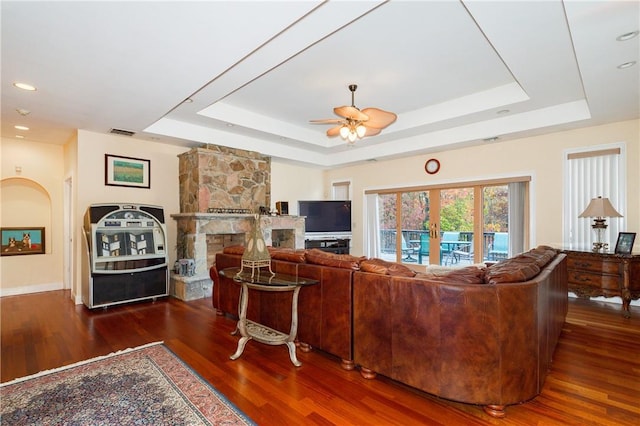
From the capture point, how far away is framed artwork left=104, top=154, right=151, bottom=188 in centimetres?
493

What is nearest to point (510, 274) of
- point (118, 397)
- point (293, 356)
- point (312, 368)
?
point (312, 368)

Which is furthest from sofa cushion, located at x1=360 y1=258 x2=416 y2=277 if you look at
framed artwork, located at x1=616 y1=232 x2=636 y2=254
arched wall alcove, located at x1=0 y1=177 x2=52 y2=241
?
arched wall alcove, located at x1=0 y1=177 x2=52 y2=241

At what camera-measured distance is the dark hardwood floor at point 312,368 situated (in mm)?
1991

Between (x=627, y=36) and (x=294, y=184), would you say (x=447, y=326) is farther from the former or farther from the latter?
(x=294, y=184)

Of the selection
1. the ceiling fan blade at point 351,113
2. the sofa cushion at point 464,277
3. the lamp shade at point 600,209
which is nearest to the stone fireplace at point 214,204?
the ceiling fan blade at point 351,113

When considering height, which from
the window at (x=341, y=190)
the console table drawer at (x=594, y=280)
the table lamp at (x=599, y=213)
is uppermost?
the window at (x=341, y=190)

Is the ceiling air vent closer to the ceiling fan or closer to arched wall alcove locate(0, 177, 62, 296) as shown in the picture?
arched wall alcove locate(0, 177, 62, 296)

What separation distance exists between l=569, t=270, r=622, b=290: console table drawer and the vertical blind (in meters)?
0.63

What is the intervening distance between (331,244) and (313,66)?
14.7 ft

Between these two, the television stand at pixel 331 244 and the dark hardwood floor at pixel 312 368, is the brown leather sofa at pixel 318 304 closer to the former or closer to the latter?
the dark hardwood floor at pixel 312 368

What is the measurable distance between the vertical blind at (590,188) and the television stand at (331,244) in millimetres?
4216

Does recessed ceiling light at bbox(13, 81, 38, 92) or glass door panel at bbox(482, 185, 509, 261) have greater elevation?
recessed ceiling light at bbox(13, 81, 38, 92)

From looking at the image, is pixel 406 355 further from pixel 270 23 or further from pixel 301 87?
pixel 301 87

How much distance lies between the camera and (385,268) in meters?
2.39
